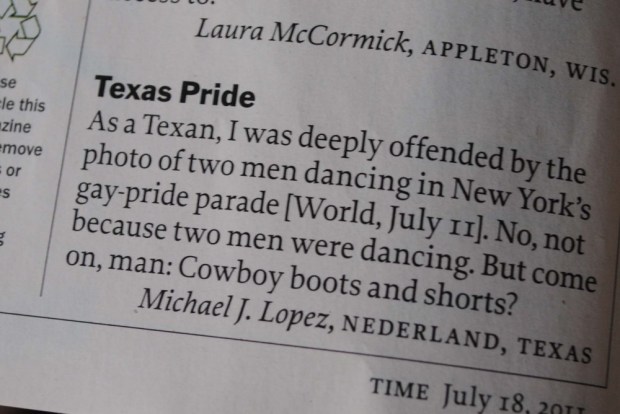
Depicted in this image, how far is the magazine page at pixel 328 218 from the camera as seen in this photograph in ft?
0.96

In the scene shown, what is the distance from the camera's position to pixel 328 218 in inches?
11.8

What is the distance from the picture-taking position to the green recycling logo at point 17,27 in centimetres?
32

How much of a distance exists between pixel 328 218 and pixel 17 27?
15 cm

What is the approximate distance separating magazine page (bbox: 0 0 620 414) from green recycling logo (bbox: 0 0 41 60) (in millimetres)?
35

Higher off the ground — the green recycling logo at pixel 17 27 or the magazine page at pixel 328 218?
the green recycling logo at pixel 17 27

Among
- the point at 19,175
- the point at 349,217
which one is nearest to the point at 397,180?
the point at 349,217

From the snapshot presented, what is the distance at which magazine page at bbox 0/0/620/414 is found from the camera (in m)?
0.29

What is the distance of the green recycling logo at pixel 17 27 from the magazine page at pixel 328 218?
1.4 inches

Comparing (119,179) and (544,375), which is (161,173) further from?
(544,375)

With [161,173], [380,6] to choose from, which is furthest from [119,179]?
[380,6]

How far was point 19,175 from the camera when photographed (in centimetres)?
32

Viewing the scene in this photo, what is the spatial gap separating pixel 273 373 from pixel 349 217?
7 centimetres

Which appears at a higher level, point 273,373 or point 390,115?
point 390,115

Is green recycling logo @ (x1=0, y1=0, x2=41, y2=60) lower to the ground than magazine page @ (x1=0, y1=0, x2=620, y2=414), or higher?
higher
